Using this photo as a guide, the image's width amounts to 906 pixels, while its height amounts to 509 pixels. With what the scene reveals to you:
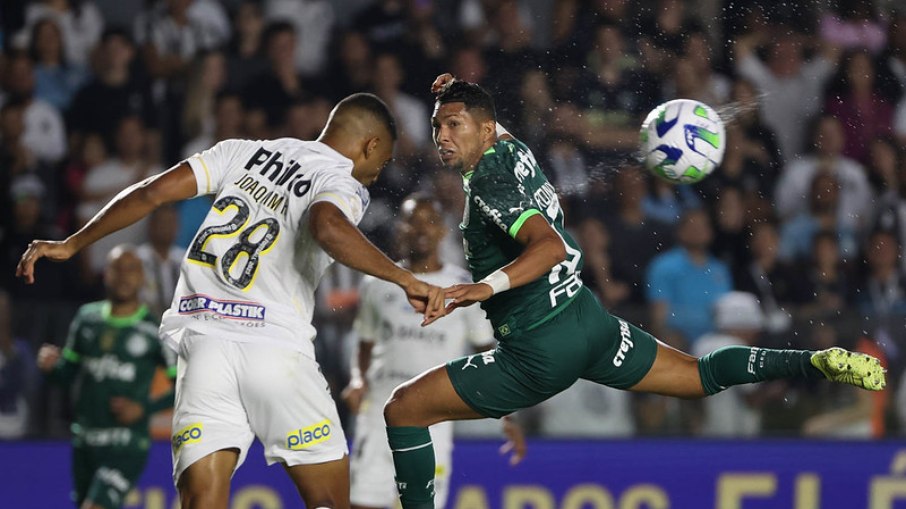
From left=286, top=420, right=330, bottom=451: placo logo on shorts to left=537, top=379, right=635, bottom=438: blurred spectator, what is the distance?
398 centimetres

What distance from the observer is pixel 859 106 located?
12.0 m

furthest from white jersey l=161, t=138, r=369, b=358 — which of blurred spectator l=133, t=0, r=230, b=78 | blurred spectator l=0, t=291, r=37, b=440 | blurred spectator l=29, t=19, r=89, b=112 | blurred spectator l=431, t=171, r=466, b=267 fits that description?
blurred spectator l=29, t=19, r=89, b=112

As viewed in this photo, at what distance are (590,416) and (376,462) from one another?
1.82 meters

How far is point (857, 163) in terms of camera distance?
1172 cm

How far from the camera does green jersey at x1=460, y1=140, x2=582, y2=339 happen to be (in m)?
6.27

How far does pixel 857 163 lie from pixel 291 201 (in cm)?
673

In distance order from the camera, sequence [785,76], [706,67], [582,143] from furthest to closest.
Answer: [785,76] < [706,67] < [582,143]

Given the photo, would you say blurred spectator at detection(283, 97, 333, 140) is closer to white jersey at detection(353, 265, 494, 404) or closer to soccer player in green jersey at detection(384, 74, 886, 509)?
white jersey at detection(353, 265, 494, 404)

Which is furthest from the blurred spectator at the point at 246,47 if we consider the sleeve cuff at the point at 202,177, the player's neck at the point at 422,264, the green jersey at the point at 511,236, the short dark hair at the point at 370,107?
the green jersey at the point at 511,236

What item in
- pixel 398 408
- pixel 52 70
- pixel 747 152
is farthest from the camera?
pixel 52 70

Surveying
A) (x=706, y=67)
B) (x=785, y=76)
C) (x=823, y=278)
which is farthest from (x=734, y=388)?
(x=785, y=76)

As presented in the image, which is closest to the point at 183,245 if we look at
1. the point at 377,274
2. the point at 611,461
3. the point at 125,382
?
the point at 125,382

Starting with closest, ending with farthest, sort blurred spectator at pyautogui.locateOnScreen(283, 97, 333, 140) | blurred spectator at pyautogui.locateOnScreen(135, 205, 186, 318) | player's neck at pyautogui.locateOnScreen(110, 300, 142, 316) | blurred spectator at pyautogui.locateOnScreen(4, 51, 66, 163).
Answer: player's neck at pyautogui.locateOnScreen(110, 300, 142, 316), blurred spectator at pyautogui.locateOnScreen(135, 205, 186, 318), blurred spectator at pyautogui.locateOnScreen(283, 97, 333, 140), blurred spectator at pyautogui.locateOnScreen(4, 51, 66, 163)

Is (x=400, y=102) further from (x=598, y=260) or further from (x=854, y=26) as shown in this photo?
(x=854, y=26)
